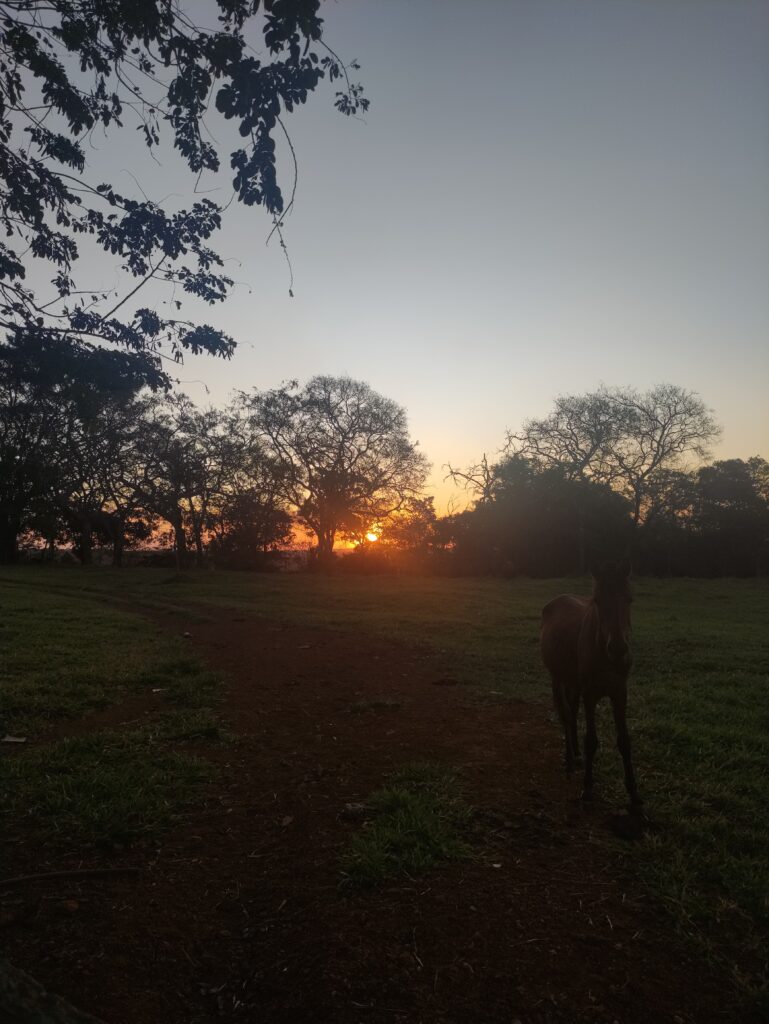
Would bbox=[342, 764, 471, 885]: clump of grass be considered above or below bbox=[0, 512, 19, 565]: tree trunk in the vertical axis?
below

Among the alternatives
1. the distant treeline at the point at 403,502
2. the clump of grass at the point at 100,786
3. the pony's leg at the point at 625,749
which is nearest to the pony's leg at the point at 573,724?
the pony's leg at the point at 625,749

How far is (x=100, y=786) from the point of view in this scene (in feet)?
16.4

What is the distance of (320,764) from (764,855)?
3763 millimetres

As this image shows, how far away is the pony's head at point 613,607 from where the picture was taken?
15.3 feet

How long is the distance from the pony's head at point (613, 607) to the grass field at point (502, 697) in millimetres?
1347

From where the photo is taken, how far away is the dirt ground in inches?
110

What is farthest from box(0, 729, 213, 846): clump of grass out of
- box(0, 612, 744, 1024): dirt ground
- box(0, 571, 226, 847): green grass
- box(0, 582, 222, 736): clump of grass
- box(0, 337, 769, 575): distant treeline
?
box(0, 337, 769, 575): distant treeline

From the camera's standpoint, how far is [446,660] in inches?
468

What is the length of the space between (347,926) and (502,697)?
5864mm

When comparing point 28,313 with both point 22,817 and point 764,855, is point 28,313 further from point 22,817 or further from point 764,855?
point 764,855

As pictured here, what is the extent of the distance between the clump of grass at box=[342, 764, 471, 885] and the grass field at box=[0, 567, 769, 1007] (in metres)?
0.07

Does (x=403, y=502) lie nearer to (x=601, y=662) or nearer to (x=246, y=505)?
(x=246, y=505)

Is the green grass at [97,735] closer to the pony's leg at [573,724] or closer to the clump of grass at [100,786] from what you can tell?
the clump of grass at [100,786]

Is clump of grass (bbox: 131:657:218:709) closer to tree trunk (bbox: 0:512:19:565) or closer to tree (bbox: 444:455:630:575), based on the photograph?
tree (bbox: 444:455:630:575)
